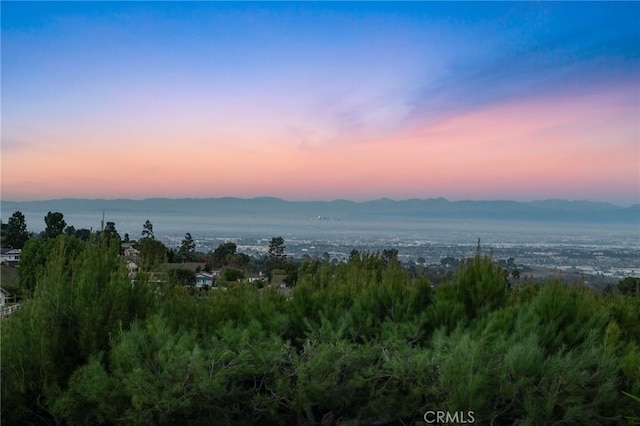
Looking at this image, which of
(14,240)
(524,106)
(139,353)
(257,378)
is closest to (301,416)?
(257,378)

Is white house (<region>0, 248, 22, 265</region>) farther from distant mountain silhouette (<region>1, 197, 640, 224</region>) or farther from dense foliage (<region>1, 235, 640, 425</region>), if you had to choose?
dense foliage (<region>1, 235, 640, 425</region>)

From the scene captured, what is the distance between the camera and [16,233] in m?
38.8

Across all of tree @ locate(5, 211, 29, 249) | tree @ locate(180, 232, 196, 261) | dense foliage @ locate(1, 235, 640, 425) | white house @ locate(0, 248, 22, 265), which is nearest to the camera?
Result: dense foliage @ locate(1, 235, 640, 425)

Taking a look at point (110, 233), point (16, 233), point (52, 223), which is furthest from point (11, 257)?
point (110, 233)

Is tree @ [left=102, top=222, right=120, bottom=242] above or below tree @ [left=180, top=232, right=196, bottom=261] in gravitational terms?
above

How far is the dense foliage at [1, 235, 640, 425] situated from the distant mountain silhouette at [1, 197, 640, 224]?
902 centimetres

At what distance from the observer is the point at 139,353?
3.26 meters

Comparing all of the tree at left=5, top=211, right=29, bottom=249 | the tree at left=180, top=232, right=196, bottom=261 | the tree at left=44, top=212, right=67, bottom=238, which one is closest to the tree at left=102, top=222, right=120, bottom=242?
the tree at left=180, top=232, right=196, bottom=261

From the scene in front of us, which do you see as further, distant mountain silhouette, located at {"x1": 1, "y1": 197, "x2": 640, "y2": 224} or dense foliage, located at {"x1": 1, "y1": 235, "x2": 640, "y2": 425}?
distant mountain silhouette, located at {"x1": 1, "y1": 197, "x2": 640, "y2": 224}

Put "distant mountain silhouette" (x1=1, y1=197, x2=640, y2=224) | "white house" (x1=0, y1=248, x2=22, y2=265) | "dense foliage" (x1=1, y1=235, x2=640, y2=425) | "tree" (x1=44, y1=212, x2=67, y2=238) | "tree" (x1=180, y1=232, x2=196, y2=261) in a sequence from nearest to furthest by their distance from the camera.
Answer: "dense foliage" (x1=1, y1=235, x2=640, y2=425) < "tree" (x1=180, y1=232, x2=196, y2=261) < "distant mountain silhouette" (x1=1, y1=197, x2=640, y2=224) < "white house" (x1=0, y1=248, x2=22, y2=265) < "tree" (x1=44, y1=212, x2=67, y2=238)

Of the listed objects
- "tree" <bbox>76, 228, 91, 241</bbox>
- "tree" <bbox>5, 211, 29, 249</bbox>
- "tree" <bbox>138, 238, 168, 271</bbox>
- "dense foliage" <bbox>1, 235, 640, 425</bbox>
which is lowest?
"tree" <bbox>5, 211, 29, 249</bbox>

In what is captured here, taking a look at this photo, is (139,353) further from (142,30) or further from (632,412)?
(142,30)

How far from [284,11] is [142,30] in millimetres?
3097

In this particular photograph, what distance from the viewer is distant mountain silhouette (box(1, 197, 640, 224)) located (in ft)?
71.9
